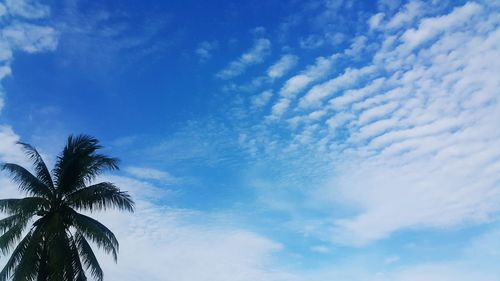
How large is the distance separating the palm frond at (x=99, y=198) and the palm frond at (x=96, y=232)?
2.11 feet

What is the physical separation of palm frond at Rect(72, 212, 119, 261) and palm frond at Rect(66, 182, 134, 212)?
0.64 metres

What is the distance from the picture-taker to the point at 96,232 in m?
29.8

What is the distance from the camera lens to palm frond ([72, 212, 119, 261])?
29.9m

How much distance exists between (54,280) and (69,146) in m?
7.32

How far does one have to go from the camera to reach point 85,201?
3055 centimetres

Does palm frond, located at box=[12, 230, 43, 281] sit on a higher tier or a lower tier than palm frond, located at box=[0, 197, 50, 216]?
lower

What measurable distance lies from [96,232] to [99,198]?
6.08 ft

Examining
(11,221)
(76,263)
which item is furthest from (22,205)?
(76,263)

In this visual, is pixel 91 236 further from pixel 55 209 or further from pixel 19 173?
pixel 19 173

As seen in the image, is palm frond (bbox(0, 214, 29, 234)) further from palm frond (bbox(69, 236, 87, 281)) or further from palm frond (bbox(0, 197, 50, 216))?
palm frond (bbox(69, 236, 87, 281))

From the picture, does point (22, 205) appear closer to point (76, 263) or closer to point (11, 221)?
point (11, 221)

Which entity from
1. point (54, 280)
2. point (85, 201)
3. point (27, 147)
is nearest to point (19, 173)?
point (27, 147)

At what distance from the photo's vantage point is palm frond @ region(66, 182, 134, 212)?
1201 inches

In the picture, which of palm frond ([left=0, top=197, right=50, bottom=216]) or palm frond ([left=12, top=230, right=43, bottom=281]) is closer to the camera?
palm frond ([left=12, top=230, right=43, bottom=281])
